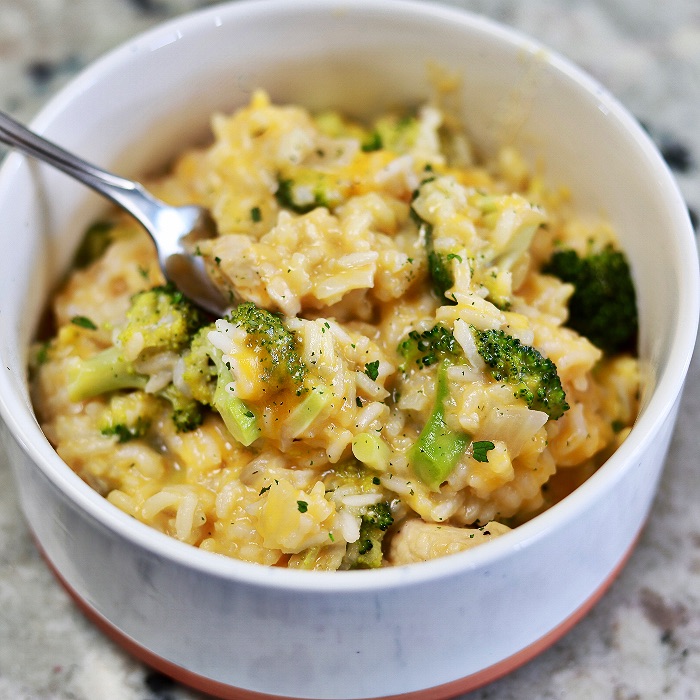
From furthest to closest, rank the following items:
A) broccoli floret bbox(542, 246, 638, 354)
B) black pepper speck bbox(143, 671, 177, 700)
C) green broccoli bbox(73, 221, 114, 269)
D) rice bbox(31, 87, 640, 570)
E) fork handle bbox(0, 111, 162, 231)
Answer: green broccoli bbox(73, 221, 114, 269), broccoli floret bbox(542, 246, 638, 354), fork handle bbox(0, 111, 162, 231), black pepper speck bbox(143, 671, 177, 700), rice bbox(31, 87, 640, 570)

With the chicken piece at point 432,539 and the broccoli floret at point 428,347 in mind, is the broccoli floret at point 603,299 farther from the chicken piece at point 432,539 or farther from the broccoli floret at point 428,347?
the chicken piece at point 432,539

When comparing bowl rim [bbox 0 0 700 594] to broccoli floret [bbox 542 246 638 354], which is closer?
bowl rim [bbox 0 0 700 594]

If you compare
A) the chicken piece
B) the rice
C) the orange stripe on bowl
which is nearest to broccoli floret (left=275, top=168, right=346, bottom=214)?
the rice

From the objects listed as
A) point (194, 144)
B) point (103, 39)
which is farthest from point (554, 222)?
point (103, 39)

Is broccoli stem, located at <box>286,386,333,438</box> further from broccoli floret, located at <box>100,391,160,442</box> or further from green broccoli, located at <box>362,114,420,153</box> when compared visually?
green broccoli, located at <box>362,114,420,153</box>

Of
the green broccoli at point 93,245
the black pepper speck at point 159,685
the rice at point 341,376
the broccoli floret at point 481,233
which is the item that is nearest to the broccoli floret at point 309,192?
the rice at point 341,376

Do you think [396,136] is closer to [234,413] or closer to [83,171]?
[83,171]
